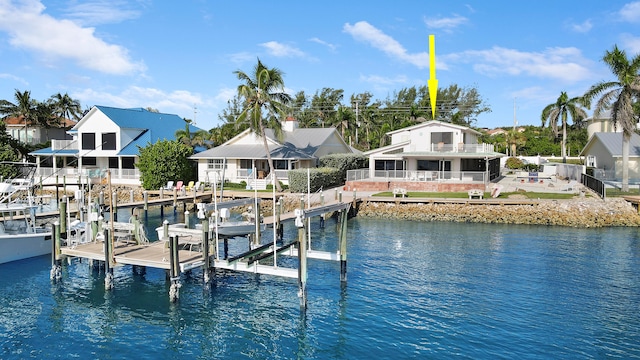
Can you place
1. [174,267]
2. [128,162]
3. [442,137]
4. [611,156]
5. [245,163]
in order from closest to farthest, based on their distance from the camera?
[174,267]
[442,137]
[611,156]
[245,163]
[128,162]

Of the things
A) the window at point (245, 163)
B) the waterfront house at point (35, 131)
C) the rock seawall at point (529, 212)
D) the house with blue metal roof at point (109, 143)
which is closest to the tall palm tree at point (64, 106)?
the waterfront house at point (35, 131)

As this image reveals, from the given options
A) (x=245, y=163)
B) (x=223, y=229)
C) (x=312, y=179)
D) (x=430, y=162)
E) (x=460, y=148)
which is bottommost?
(x=223, y=229)

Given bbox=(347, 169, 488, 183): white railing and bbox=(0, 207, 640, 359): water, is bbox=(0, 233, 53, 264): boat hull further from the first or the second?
bbox=(347, 169, 488, 183): white railing

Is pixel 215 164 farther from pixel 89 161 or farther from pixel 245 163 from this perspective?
pixel 89 161

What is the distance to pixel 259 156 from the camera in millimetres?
46688

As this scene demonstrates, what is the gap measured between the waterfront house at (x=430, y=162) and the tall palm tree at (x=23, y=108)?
48.2 metres

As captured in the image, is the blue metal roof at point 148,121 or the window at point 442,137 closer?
the window at point 442,137

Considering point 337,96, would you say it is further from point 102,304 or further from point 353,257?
point 102,304

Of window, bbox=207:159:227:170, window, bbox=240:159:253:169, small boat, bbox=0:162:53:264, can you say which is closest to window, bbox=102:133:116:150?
window, bbox=207:159:227:170

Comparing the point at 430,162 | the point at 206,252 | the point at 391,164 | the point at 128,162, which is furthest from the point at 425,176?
the point at 128,162

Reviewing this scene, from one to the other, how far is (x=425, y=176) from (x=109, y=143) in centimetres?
3371

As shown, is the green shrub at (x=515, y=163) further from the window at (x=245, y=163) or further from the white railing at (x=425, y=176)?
the window at (x=245, y=163)

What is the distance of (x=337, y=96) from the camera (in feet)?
318

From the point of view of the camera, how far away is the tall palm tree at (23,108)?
218 feet
